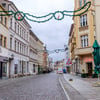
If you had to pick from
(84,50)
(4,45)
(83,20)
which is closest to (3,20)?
(4,45)

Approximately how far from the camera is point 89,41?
2981 centimetres

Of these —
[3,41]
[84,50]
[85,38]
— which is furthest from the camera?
[85,38]

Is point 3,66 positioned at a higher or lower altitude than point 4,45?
lower

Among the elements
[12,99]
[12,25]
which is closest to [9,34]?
[12,25]

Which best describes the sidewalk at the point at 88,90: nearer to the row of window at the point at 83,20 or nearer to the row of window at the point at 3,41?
the row of window at the point at 83,20

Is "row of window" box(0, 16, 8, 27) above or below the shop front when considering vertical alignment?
above

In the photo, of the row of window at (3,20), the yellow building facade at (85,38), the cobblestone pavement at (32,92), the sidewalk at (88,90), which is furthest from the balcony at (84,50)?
the cobblestone pavement at (32,92)

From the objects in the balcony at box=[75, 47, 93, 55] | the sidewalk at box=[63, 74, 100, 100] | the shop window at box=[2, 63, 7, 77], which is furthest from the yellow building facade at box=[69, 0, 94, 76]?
the sidewalk at box=[63, 74, 100, 100]

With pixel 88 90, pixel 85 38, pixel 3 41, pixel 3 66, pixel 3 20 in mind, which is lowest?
pixel 88 90

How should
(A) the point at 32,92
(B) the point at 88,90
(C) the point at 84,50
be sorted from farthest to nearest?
(C) the point at 84,50 < (B) the point at 88,90 < (A) the point at 32,92

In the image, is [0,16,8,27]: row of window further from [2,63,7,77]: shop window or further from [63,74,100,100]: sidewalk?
[63,74,100,100]: sidewalk

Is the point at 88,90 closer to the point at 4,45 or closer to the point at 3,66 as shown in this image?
the point at 3,66

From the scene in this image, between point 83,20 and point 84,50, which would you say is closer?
point 84,50

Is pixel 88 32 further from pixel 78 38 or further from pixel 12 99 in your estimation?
pixel 12 99
